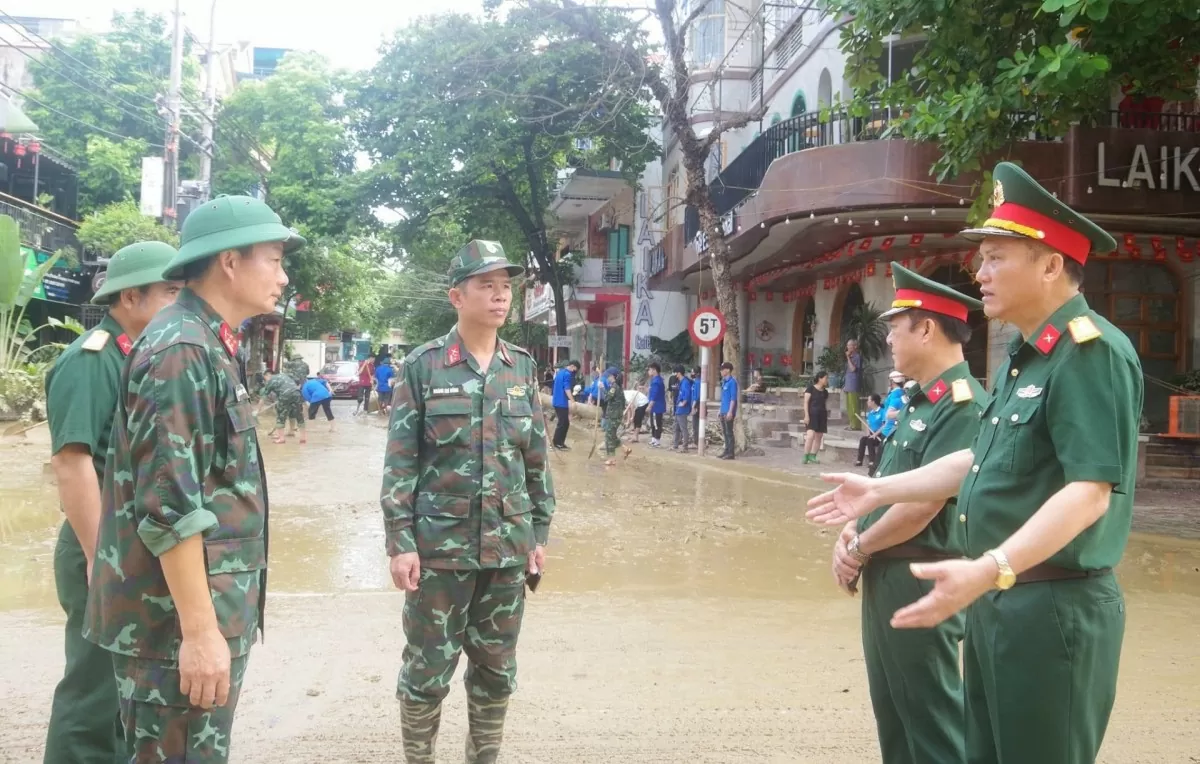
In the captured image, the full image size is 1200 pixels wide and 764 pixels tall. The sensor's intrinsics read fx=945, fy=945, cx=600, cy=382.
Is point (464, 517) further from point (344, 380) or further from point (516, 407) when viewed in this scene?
point (344, 380)

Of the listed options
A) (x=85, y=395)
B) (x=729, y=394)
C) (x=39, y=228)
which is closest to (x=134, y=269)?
(x=85, y=395)

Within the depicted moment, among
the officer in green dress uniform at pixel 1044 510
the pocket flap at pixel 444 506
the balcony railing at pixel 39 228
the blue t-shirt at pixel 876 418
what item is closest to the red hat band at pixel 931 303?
the officer in green dress uniform at pixel 1044 510

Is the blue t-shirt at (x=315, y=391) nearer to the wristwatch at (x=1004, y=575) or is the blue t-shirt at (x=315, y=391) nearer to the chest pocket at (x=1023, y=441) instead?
the chest pocket at (x=1023, y=441)

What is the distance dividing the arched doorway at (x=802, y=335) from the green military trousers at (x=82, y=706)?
69.5ft

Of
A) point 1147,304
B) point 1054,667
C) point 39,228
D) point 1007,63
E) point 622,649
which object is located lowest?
point 622,649

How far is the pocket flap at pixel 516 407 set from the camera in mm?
3578

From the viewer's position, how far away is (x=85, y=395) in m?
2.93

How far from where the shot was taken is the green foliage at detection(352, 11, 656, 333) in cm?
2192

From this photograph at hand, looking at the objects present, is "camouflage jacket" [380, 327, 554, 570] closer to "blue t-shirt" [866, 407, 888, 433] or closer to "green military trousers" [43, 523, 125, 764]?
"green military trousers" [43, 523, 125, 764]

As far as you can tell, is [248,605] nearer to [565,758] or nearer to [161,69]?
[565,758]

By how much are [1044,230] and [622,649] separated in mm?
3499

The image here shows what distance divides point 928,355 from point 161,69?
3412cm

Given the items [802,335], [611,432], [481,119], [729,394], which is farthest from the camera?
[802,335]

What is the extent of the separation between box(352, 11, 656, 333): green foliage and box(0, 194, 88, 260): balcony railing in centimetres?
848
